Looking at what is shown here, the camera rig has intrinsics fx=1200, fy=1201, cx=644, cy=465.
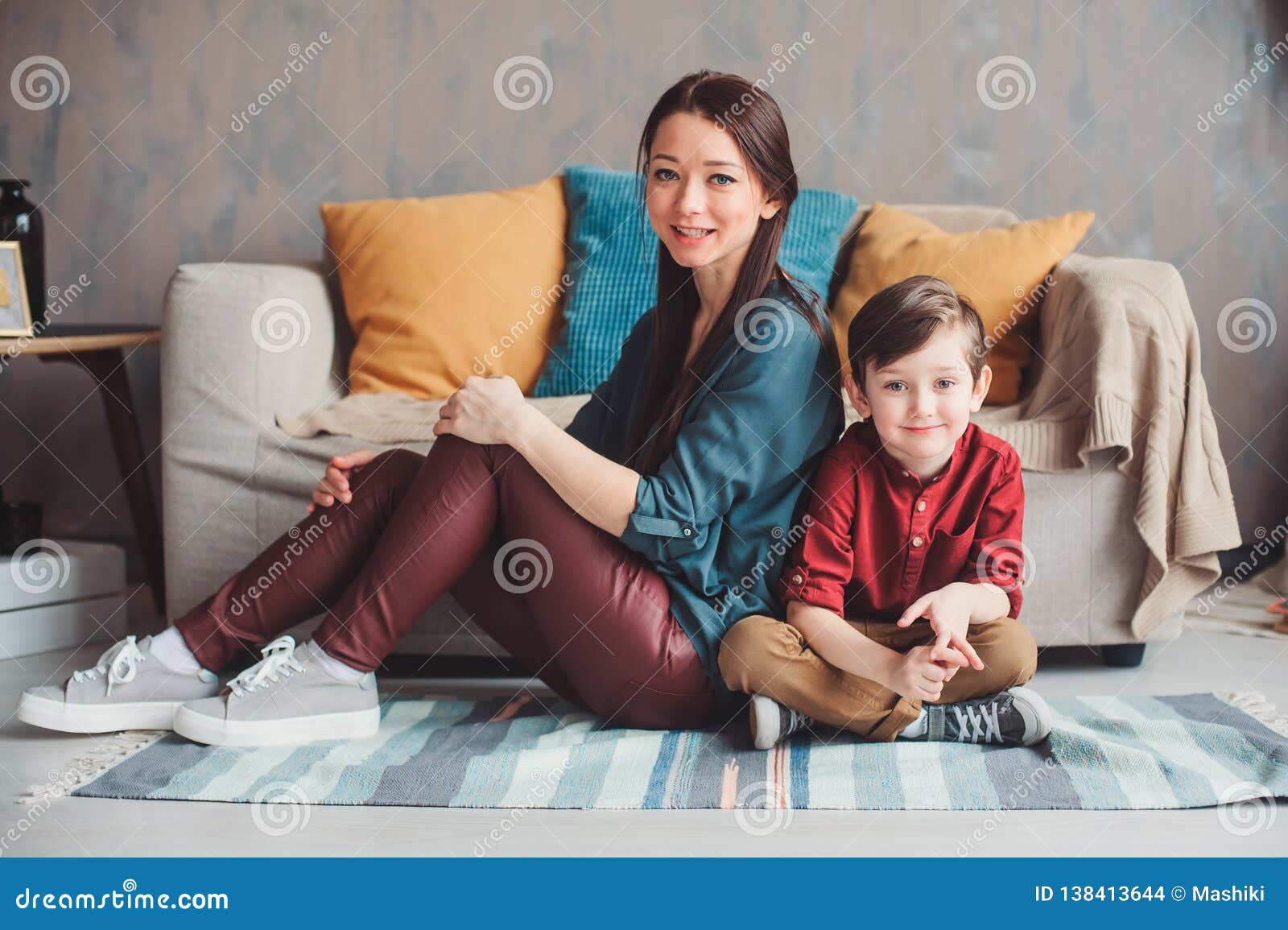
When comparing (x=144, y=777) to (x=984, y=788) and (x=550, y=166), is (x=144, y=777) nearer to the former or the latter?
(x=984, y=788)

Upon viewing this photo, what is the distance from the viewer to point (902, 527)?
54.2 inches

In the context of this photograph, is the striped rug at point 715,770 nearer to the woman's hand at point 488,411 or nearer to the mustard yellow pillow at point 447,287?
the woman's hand at point 488,411

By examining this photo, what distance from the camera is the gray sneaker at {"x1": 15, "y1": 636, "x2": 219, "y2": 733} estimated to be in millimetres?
1428

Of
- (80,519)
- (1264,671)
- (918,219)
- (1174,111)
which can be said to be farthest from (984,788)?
(80,519)

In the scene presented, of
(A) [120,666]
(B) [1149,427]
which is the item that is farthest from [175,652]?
(B) [1149,427]

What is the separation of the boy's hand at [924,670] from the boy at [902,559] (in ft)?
0.05

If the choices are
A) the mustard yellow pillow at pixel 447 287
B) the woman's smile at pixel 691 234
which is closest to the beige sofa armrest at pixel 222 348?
the mustard yellow pillow at pixel 447 287

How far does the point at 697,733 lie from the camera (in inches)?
57.5

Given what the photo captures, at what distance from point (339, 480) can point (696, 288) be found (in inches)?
19.7

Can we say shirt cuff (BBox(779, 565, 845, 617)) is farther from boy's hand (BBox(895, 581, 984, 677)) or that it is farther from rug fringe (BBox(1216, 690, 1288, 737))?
rug fringe (BBox(1216, 690, 1288, 737))

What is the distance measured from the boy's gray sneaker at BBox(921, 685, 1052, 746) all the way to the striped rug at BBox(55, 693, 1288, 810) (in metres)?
0.02

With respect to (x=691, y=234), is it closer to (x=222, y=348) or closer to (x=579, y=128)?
(x=222, y=348)

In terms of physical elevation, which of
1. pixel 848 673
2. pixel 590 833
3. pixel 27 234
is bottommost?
pixel 590 833
